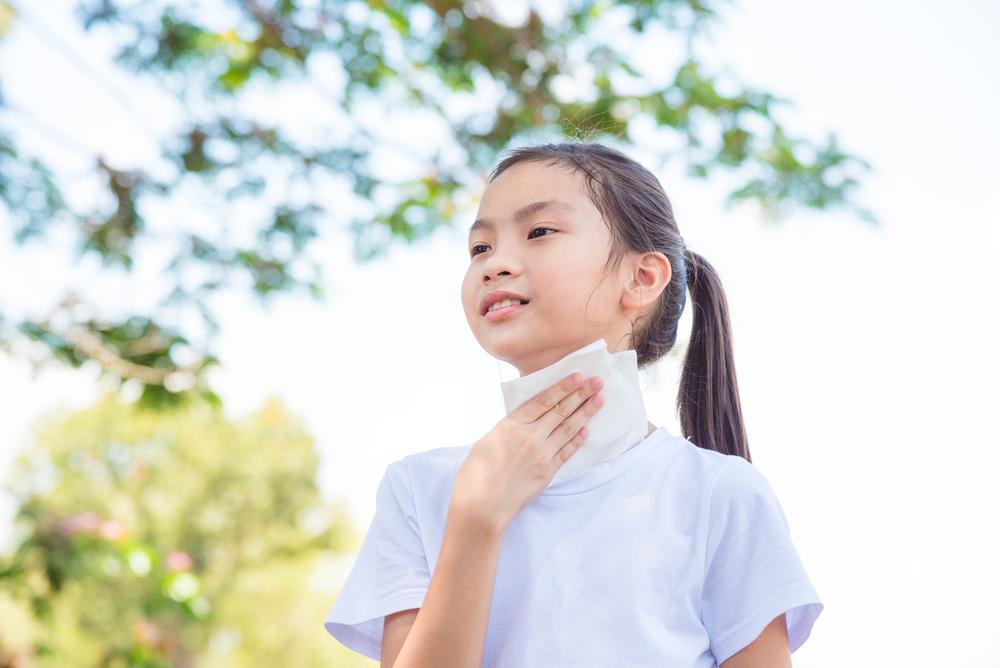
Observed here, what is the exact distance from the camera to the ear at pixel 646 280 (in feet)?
3.66

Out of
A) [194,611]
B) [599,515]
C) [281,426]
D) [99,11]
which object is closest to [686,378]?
[599,515]

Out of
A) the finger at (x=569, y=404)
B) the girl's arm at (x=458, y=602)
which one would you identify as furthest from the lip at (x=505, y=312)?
the girl's arm at (x=458, y=602)

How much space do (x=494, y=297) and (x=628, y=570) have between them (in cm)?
31

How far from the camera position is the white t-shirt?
95 centimetres

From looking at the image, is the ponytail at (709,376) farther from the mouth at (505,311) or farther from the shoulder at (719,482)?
the mouth at (505,311)

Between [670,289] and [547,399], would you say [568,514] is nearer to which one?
[547,399]

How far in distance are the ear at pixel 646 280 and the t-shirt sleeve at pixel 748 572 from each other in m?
0.21

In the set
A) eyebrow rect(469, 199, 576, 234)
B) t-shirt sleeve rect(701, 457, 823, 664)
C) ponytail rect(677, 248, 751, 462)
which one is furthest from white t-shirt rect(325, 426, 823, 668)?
eyebrow rect(469, 199, 576, 234)

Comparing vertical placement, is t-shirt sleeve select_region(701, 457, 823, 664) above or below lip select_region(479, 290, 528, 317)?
below

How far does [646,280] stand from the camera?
3.73 feet

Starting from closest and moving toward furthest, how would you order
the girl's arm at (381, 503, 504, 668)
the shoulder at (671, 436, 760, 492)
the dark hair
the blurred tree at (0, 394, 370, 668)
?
the girl's arm at (381, 503, 504, 668) < the shoulder at (671, 436, 760, 492) < the dark hair < the blurred tree at (0, 394, 370, 668)

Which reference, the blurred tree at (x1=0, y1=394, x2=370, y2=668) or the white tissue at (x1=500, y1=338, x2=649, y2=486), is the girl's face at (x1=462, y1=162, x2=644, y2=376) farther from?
the blurred tree at (x1=0, y1=394, x2=370, y2=668)

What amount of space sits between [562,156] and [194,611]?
354 cm

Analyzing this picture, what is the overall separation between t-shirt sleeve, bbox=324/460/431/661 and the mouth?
0.22 metres
